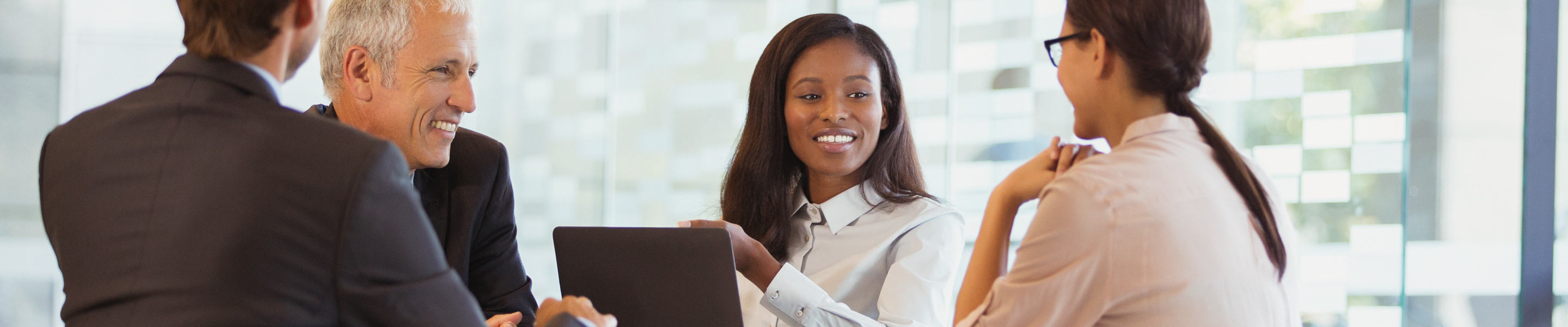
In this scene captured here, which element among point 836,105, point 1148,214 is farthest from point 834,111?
point 1148,214

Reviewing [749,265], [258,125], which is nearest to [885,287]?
[749,265]

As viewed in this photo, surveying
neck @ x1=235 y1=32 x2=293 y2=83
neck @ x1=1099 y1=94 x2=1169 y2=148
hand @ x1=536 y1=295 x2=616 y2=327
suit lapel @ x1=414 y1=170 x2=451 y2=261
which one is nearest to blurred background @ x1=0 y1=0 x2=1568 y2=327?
suit lapel @ x1=414 y1=170 x2=451 y2=261

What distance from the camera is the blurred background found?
4.07 m

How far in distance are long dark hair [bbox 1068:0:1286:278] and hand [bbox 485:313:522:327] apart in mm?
1158

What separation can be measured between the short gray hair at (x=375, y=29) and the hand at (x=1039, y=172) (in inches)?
42.6

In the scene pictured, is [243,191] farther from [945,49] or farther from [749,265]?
[945,49]

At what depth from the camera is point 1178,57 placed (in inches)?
45.1

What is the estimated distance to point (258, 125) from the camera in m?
0.90

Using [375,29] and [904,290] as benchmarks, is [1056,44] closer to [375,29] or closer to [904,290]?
[904,290]

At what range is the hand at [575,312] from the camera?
1.20 m

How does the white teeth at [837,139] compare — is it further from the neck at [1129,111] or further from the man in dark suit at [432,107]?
the neck at [1129,111]

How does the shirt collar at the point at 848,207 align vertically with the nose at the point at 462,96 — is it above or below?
below

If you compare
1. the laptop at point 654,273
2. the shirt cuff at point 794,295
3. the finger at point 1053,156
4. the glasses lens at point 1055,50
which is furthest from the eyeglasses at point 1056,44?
Answer: the shirt cuff at point 794,295

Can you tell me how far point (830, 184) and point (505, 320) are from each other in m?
0.72
